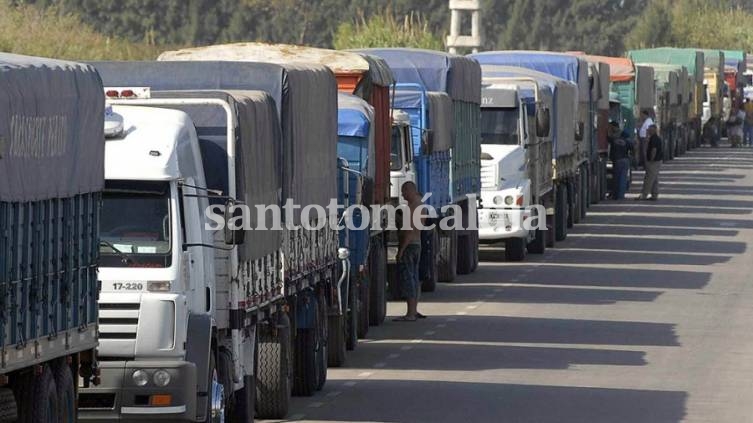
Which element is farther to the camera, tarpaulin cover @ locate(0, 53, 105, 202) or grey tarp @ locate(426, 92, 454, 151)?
grey tarp @ locate(426, 92, 454, 151)

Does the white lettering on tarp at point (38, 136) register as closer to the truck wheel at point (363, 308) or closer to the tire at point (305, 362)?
the tire at point (305, 362)

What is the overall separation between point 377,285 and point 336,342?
11.3 ft

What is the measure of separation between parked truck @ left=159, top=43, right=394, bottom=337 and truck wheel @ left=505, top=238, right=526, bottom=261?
916 centimetres

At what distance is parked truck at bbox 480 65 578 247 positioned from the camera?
33.0 m

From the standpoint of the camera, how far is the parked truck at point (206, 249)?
12945 millimetres

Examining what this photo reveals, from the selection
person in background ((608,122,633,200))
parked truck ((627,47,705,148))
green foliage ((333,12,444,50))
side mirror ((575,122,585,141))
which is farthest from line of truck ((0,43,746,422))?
parked truck ((627,47,705,148))

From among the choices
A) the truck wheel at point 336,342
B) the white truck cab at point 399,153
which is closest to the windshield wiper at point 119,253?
the truck wheel at point 336,342

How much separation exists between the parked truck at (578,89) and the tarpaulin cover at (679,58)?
32844 millimetres

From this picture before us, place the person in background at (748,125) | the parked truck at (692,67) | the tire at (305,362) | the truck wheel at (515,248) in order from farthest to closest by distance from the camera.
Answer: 1. the person in background at (748,125)
2. the parked truck at (692,67)
3. the truck wheel at (515,248)
4. the tire at (305,362)

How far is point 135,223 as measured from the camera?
44.1 feet

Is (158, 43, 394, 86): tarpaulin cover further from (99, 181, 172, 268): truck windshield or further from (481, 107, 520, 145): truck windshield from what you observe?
(99, 181, 172, 268): truck windshield

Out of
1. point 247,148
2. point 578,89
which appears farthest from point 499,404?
point 578,89

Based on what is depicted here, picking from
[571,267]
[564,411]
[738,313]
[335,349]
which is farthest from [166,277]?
[571,267]

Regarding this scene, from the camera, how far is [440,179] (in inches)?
1089
